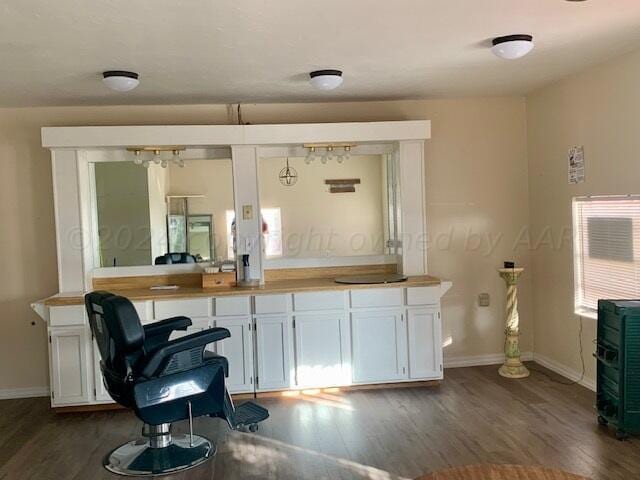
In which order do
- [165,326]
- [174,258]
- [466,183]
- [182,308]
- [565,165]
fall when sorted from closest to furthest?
[165,326], [182,308], [565,165], [174,258], [466,183]

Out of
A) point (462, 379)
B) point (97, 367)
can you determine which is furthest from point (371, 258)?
point (97, 367)

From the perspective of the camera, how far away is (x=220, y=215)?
4.58 m

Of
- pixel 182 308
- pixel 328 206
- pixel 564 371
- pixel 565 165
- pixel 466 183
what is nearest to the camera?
pixel 182 308

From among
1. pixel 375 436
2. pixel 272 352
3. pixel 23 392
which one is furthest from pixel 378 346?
pixel 23 392

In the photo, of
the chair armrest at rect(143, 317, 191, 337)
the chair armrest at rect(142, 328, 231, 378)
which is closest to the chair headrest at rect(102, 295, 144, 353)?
the chair armrest at rect(142, 328, 231, 378)

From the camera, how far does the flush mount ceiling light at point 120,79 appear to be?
3.52 metres

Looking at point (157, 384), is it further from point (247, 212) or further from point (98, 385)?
point (247, 212)

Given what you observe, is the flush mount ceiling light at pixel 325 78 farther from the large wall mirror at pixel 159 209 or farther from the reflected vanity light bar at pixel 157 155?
the reflected vanity light bar at pixel 157 155

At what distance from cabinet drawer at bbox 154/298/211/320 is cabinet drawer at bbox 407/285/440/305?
1.52m

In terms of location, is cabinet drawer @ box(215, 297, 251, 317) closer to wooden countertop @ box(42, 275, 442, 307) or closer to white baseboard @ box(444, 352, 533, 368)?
wooden countertop @ box(42, 275, 442, 307)

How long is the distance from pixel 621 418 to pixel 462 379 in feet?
4.64

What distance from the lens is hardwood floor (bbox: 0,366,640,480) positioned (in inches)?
119

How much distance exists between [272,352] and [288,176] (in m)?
1.44

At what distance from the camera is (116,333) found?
2.98 metres
